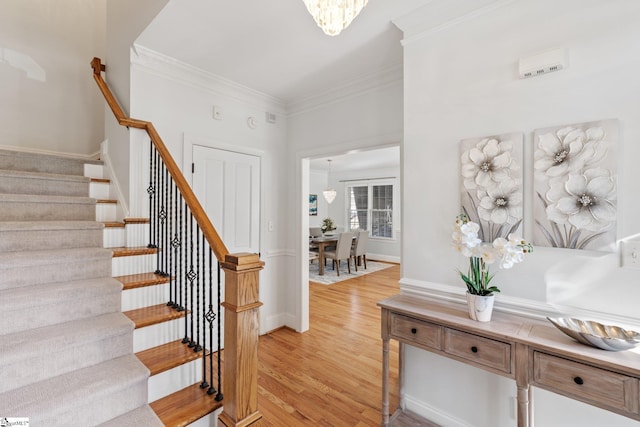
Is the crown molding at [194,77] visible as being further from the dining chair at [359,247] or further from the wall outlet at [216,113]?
the dining chair at [359,247]

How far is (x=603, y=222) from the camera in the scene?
139 centimetres

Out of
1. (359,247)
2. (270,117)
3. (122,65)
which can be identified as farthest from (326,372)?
(359,247)

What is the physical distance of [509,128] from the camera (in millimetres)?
1675

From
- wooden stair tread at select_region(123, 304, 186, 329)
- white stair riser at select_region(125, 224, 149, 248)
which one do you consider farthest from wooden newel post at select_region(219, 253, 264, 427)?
white stair riser at select_region(125, 224, 149, 248)

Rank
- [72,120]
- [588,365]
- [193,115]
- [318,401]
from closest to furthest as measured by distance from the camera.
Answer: [588,365]
[318,401]
[193,115]
[72,120]

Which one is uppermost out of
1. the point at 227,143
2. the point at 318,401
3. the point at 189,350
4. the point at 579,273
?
the point at 227,143

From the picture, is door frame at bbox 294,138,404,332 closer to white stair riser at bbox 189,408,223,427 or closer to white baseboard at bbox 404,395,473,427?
white baseboard at bbox 404,395,473,427

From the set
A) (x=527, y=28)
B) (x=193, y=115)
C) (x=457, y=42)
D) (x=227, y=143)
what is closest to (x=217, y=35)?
(x=193, y=115)

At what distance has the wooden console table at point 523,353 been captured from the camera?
1155mm

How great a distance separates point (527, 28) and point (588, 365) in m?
1.72

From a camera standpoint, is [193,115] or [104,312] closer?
[104,312]

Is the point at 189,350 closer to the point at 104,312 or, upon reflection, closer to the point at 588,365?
the point at 104,312

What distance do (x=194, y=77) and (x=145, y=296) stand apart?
206cm

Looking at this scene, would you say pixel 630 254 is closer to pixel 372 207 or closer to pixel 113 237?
pixel 113 237
